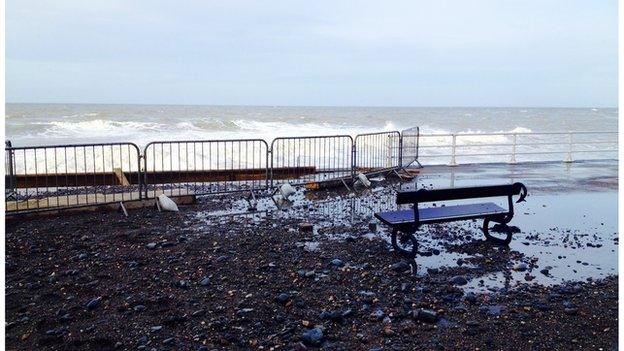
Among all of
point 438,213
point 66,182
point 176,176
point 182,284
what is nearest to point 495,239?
point 438,213

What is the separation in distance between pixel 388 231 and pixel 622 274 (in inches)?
167

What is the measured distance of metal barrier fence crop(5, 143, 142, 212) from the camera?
9383mm

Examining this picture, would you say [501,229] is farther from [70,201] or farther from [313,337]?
[70,201]

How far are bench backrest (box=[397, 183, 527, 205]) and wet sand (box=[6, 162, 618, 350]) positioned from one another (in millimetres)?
758

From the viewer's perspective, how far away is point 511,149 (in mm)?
31547

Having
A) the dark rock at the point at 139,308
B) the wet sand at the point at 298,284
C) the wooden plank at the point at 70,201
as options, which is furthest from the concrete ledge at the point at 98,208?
the dark rock at the point at 139,308

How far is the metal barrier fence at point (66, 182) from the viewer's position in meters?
9.38

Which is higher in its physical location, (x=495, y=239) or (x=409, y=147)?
(x=409, y=147)

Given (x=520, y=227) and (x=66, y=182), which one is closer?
(x=520, y=227)

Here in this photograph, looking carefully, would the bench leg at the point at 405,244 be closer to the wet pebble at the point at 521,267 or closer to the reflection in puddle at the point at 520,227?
the reflection in puddle at the point at 520,227

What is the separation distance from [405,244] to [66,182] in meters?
7.30

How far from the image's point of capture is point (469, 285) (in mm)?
5641

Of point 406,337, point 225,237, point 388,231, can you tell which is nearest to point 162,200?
point 225,237

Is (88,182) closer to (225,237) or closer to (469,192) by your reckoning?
(225,237)
